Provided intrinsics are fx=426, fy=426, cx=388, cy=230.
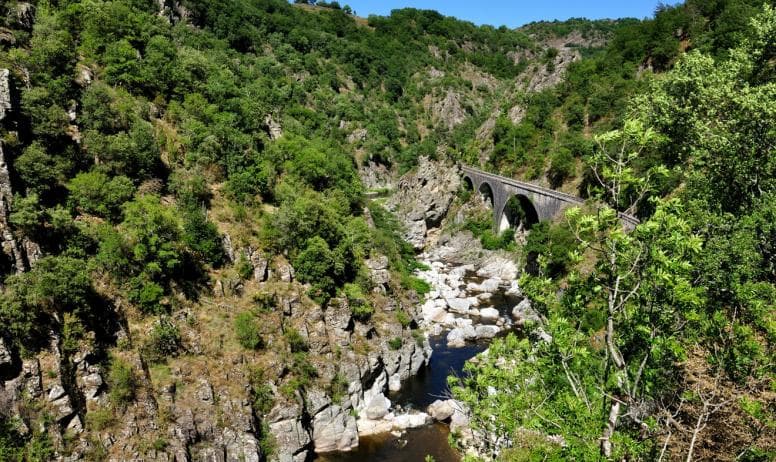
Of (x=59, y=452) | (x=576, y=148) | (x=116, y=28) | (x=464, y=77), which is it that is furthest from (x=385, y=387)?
(x=464, y=77)

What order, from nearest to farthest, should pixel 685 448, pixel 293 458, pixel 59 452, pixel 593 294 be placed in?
pixel 593 294 → pixel 685 448 → pixel 59 452 → pixel 293 458

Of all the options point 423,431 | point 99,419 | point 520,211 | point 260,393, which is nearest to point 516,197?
point 520,211

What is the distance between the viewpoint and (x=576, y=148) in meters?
66.1

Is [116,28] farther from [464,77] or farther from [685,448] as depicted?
[464,77]

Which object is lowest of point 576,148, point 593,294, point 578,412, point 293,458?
point 293,458

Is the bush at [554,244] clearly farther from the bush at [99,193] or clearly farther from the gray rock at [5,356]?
the gray rock at [5,356]

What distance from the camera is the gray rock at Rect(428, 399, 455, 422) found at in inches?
1186

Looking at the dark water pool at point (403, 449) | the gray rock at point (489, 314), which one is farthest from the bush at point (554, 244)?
the dark water pool at point (403, 449)

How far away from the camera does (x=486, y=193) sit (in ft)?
249

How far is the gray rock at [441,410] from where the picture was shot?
98.8ft

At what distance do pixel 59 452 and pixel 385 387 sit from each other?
2031 cm

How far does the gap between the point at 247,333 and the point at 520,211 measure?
48419mm

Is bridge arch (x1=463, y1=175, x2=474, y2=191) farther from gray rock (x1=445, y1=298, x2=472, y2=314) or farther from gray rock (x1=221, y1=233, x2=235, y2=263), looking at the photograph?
gray rock (x1=221, y1=233, x2=235, y2=263)

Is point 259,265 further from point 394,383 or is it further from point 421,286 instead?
point 421,286
